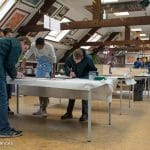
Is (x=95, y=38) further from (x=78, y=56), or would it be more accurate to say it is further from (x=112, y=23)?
(x=78, y=56)

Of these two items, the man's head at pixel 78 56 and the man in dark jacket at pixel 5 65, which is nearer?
the man in dark jacket at pixel 5 65

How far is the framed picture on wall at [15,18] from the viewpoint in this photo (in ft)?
29.4

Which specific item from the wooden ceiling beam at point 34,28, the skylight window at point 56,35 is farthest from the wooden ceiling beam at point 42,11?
the skylight window at point 56,35

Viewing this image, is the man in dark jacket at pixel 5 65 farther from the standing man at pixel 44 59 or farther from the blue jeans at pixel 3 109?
the standing man at pixel 44 59

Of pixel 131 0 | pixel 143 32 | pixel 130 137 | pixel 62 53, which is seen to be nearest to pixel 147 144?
pixel 130 137

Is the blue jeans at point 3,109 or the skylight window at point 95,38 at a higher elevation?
the skylight window at point 95,38

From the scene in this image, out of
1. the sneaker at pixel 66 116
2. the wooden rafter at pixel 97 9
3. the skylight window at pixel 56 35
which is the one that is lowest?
the sneaker at pixel 66 116

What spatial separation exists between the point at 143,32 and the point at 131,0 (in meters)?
7.23

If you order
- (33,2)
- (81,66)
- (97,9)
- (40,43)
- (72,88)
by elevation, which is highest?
(33,2)

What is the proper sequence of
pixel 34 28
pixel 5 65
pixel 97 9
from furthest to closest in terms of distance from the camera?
1. pixel 34 28
2. pixel 97 9
3. pixel 5 65

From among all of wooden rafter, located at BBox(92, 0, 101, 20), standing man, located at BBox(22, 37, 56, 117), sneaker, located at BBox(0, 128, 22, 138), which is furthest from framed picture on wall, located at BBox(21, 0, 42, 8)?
sneaker, located at BBox(0, 128, 22, 138)

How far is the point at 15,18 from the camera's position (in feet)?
30.4

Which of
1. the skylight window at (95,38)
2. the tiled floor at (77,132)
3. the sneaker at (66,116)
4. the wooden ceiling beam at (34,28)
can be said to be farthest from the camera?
the skylight window at (95,38)

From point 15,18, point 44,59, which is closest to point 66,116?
point 44,59
